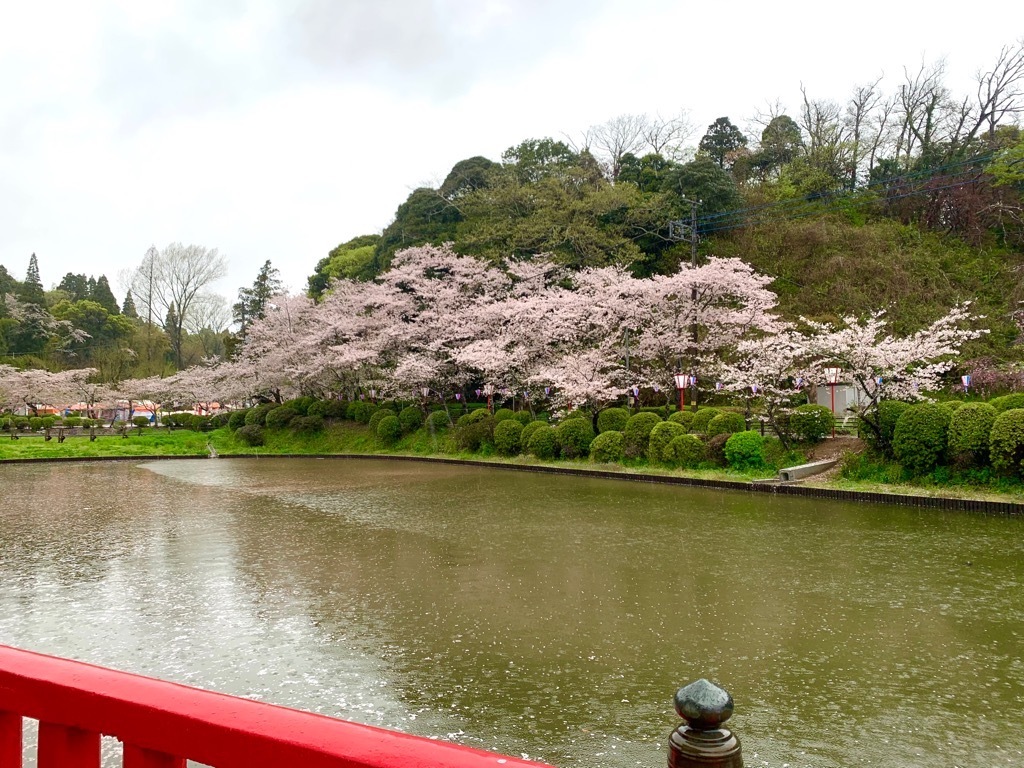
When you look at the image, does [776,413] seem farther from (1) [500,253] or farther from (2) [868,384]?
(1) [500,253]

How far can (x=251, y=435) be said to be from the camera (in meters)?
29.0

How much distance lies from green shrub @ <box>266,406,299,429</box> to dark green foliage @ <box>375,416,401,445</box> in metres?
5.19

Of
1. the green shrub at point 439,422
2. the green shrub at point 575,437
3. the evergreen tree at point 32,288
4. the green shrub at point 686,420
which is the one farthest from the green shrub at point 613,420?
the evergreen tree at point 32,288

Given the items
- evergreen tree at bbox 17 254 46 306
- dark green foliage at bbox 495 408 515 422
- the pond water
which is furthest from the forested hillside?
evergreen tree at bbox 17 254 46 306

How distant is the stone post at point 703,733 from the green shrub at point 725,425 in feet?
49.7

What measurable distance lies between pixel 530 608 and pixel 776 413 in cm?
1224

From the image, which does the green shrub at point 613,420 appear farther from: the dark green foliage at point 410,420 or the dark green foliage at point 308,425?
the dark green foliage at point 308,425

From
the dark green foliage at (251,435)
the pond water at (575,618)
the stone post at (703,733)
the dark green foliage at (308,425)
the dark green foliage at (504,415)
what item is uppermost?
the dark green foliage at (504,415)

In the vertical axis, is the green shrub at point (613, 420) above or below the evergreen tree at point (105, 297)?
below

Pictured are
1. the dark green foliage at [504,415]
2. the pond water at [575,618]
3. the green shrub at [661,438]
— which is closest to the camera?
the pond water at [575,618]

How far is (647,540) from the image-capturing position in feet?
30.1

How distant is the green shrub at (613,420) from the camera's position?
19.1 m

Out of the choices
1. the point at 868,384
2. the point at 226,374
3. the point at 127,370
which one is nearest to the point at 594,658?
the point at 868,384

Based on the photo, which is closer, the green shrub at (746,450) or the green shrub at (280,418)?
the green shrub at (746,450)
